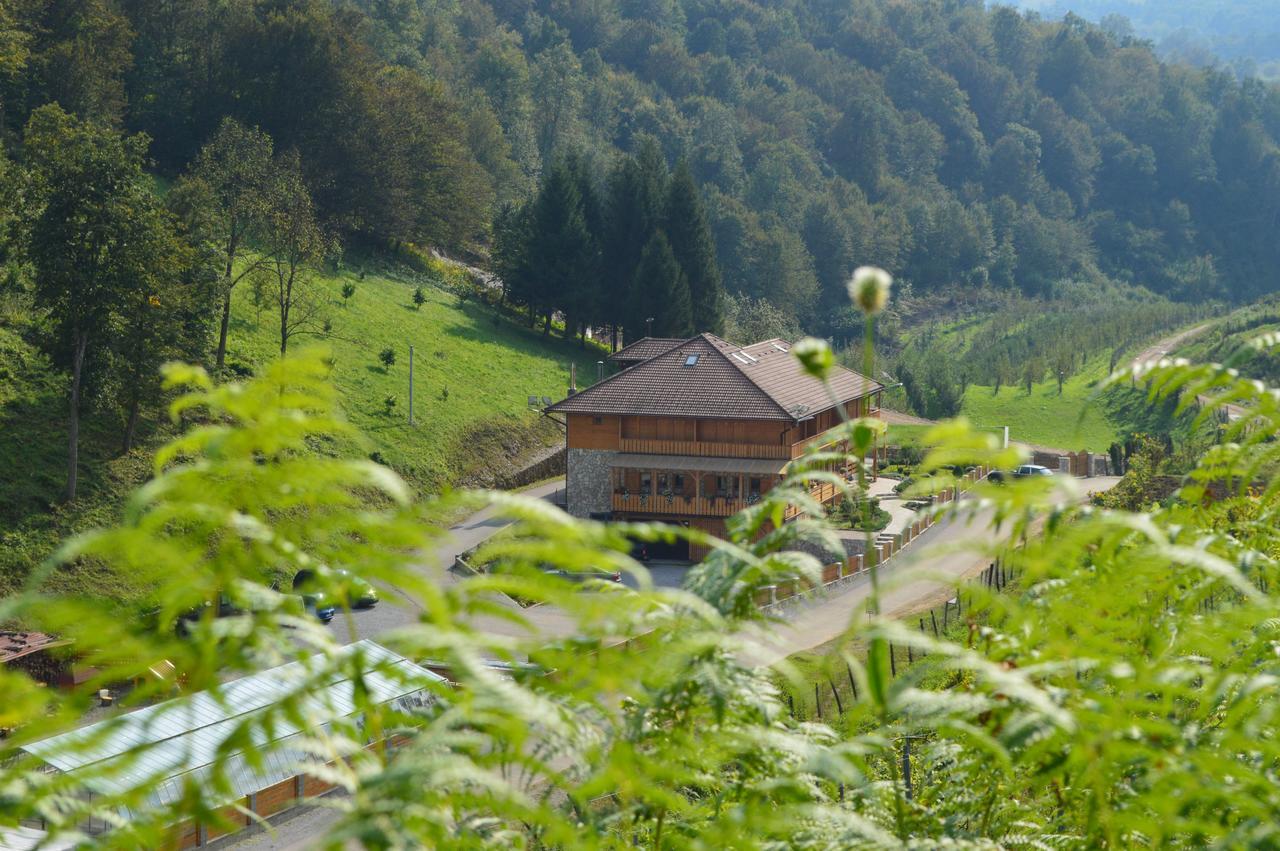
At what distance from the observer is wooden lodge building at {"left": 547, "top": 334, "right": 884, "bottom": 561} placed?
3672 centimetres

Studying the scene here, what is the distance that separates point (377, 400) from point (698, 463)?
1194cm

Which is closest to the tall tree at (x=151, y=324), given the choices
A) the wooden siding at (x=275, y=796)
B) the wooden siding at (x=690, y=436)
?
the wooden siding at (x=690, y=436)

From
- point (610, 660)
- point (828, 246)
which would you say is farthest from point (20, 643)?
point (828, 246)

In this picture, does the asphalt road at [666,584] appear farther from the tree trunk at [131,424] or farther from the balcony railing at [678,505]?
the tree trunk at [131,424]

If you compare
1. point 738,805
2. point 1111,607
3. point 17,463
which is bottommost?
point 17,463

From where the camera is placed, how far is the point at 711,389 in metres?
37.8

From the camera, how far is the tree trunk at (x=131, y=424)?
32750 mm

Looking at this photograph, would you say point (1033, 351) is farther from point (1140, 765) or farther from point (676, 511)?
point (1140, 765)

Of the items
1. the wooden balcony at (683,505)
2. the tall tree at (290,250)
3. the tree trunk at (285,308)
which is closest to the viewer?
the wooden balcony at (683,505)

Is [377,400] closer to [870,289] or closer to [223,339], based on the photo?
[223,339]

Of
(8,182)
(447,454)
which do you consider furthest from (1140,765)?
(447,454)

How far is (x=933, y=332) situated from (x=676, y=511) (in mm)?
56800

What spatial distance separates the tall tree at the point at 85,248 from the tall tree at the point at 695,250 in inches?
1142

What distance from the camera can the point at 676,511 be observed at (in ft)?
122
